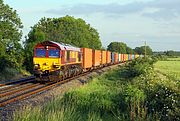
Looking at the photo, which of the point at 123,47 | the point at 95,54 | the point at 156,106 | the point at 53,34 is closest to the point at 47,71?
the point at 156,106

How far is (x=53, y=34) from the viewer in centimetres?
6147

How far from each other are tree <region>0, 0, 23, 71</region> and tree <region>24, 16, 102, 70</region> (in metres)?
5.40

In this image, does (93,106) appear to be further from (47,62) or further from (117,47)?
(117,47)

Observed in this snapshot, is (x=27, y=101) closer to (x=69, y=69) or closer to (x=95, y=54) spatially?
(x=69, y=69)

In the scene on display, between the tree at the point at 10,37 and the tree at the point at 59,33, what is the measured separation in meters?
5.40

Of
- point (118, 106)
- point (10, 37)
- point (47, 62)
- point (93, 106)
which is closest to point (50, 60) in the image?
point (47, 62)

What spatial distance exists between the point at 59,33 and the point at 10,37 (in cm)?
3139

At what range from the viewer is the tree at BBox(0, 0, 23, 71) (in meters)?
33.8

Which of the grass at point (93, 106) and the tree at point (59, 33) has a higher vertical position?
the tree at point (59, 33)

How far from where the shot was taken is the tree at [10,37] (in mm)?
33822

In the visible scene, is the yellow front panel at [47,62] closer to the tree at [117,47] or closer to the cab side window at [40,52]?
the cab side window at [40,52]

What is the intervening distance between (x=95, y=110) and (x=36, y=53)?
15.7 m

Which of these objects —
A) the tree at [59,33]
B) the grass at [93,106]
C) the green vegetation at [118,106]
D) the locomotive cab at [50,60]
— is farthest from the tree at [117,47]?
the green vegetation at [118,106]

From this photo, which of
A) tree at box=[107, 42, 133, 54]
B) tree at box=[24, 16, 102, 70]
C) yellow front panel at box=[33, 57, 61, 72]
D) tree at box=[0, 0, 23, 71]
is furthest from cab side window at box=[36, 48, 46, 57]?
tree at box=[107, 42, 133, 54]
